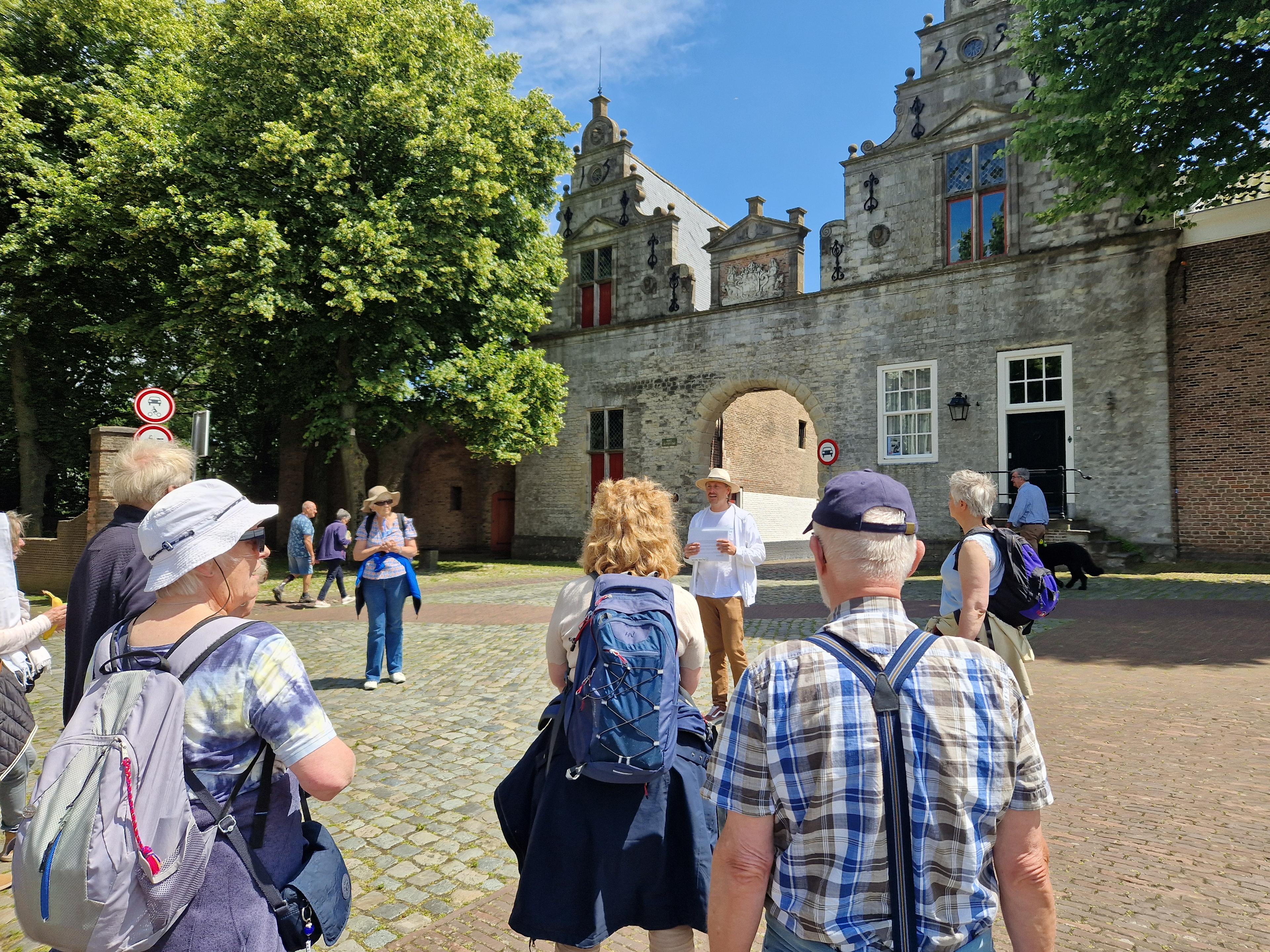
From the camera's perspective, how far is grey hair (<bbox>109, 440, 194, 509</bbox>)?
2863mm

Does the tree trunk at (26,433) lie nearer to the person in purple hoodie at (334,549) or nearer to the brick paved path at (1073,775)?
the person in purple hoodie at (334,549)

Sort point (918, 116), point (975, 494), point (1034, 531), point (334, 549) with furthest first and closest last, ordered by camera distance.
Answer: point (918, 116)
point (334, 549)
point (1034, 531)
point (975, 494)

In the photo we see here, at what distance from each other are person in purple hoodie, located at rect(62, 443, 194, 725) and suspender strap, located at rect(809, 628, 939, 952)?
2.60 m

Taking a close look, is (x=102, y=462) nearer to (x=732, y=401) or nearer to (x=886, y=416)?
(x=732, y=401)

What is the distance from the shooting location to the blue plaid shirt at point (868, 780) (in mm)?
1427

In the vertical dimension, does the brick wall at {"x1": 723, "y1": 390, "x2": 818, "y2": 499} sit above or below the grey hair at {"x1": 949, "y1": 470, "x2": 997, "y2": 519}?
above

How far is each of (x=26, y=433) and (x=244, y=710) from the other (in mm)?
24247

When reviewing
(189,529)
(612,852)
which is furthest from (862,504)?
(189,529)

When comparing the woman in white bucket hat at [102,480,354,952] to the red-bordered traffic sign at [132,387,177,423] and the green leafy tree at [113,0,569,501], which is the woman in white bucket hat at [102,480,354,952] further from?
the green leafy tree at [113,0,569,501]

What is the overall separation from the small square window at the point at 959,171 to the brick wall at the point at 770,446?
7238 millimetres

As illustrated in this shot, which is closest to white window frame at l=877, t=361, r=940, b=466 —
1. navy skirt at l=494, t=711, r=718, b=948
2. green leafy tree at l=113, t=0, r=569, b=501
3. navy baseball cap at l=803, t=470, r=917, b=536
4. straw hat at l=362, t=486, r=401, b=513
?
green leafy tree at l=113, t=0, r=569, b=501

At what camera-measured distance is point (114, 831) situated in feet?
4.73

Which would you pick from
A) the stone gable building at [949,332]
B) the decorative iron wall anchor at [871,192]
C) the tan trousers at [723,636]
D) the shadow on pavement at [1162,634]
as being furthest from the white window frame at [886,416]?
the tan trousers at [723,636]

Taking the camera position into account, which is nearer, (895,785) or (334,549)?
(895,785)
